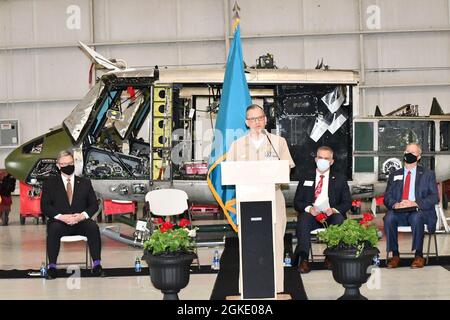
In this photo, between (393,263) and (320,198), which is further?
(320,198)

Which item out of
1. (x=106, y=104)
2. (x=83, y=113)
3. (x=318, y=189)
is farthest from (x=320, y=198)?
(x=83, y=113)

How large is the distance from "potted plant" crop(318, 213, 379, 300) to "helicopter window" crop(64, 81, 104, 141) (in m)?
4.88

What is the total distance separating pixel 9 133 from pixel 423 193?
15.5 meters

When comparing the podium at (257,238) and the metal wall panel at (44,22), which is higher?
the metal wall panel at (44,22)

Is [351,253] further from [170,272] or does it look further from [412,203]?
[412,203]

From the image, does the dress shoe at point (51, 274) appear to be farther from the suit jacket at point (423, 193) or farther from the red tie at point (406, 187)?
the red tie at point (406, 187)

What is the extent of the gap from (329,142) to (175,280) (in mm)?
4626

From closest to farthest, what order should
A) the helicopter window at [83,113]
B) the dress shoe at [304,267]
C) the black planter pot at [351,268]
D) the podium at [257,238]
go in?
the podium at [257,238] < the black planter pot at [351,268] < the dress shoe at [304,267] < the helicopter window at [83,113]

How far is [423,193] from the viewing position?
343 inches

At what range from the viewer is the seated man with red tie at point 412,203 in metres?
8.50

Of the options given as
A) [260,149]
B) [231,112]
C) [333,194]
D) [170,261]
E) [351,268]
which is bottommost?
[351,268]

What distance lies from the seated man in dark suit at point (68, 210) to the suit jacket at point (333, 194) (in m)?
2.09

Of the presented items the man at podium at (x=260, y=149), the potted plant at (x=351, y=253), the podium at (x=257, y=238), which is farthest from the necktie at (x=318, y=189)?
the podium at (x=257, y=238)
